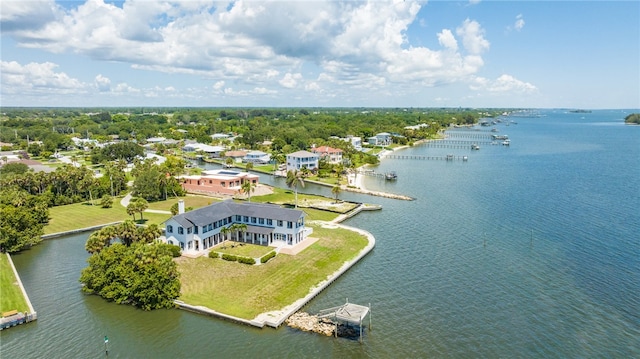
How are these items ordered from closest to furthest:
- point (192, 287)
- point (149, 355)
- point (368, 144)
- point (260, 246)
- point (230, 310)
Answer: point (149, 355)
point (230, 310)
point (192, 287)
point (260, 246)
point (368, 144)

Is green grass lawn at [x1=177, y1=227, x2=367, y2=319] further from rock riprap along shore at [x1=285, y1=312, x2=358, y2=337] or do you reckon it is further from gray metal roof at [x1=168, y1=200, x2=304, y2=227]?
gray metal roof at [x1=168, y1=200, x2=304, y2=227]

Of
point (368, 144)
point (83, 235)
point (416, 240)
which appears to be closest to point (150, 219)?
point (83, 235)

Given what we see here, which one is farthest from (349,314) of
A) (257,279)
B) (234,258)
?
(234,258)

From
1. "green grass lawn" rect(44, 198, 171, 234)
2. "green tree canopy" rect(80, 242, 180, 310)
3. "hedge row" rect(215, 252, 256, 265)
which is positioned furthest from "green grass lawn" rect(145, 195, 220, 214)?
"green tree canopy" rect(80, 242, 180, 310)

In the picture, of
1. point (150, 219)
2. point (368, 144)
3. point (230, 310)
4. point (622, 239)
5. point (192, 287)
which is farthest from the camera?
→ point (368, 144)

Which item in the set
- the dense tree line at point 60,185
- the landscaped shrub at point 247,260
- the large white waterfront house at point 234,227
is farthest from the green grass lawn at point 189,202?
the landscaped shrub at point 247,260

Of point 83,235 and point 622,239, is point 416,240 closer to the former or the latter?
point 622,239
